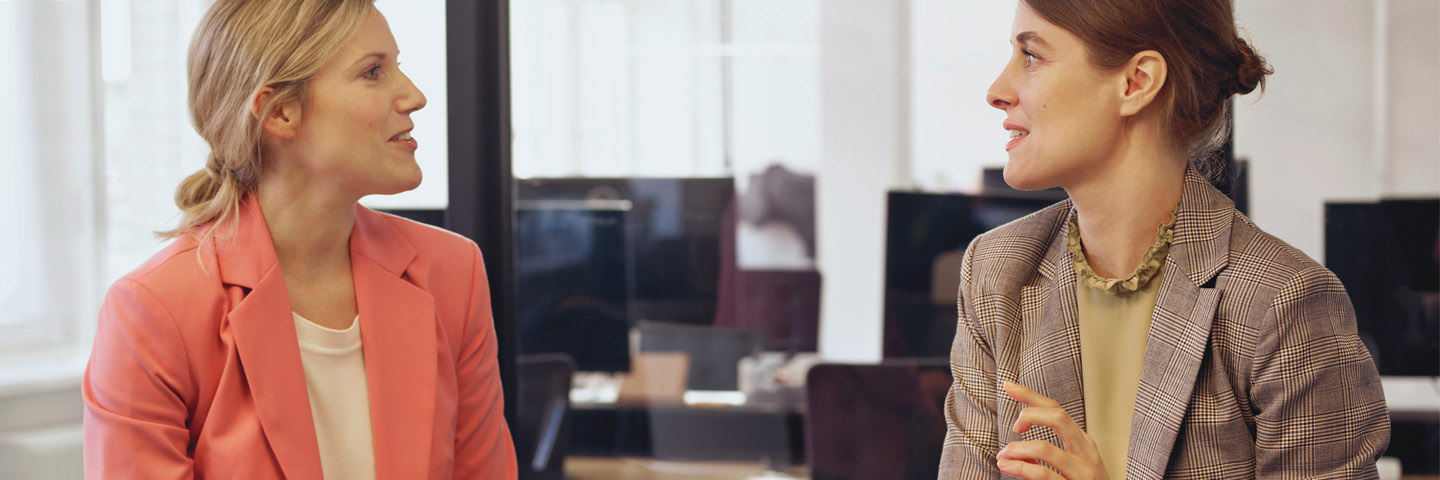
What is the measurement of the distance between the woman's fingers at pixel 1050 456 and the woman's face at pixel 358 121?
862 mm

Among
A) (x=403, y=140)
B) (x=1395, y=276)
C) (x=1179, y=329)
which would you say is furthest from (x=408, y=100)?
(x=1395, y=276)

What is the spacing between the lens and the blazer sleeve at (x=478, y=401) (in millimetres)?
1583

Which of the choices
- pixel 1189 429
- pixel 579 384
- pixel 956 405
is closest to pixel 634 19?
pixel 579 384

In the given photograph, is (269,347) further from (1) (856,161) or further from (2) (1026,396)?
(1) (856,161)

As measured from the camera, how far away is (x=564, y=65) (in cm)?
266

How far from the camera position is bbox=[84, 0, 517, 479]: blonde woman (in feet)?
4.26

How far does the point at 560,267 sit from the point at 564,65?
499 millimetres

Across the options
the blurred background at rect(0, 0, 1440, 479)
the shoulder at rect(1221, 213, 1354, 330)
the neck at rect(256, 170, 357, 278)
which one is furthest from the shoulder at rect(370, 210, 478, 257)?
the shoulder at rect(1221, 213, 1354, 330)

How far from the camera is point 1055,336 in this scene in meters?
1.42

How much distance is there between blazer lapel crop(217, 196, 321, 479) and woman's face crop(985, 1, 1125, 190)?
3.19 feet

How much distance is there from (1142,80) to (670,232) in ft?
4.72

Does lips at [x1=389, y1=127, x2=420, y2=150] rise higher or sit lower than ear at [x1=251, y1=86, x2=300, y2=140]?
lower

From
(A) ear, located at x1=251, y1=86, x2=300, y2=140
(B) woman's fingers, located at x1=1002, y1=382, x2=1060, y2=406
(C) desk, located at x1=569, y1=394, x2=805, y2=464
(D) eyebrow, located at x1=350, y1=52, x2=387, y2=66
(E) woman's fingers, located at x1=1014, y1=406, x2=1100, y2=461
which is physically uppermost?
(D) eyebrow, located at x1=350, y1=52, x2=387, y2=66

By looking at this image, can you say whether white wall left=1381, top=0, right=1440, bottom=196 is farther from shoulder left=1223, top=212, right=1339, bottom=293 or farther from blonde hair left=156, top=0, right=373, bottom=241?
blonde hair left=156, top=0, right=373, bottom=241
